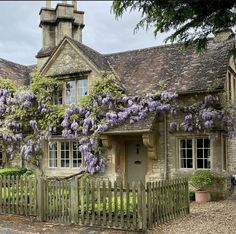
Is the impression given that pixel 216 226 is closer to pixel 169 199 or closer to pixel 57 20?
pixel 169 199

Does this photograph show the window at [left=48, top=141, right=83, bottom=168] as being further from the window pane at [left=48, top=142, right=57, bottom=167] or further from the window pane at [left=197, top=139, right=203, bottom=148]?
the window pane at [left=197, top=139, right=203, bottom=148]

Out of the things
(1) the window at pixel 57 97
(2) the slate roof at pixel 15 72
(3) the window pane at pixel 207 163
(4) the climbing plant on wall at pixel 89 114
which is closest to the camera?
(4) the climbing plant on wall at pixel 89 114

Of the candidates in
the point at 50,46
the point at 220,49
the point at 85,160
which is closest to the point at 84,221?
the point at 85,160

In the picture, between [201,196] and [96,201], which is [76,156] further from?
[96,201]

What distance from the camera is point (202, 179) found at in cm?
1539

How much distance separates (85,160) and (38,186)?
21.3 ft

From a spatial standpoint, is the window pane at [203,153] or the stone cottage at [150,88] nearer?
the window pane at [203,153]

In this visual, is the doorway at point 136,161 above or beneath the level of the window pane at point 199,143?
beneath

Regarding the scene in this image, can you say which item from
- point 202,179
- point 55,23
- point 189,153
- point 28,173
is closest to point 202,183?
point 202,179

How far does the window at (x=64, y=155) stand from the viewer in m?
18.9

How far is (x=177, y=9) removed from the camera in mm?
9445

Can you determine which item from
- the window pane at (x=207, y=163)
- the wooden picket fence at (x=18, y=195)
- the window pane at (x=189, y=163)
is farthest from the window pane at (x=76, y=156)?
the wooden picket fence at (x=18, y=195)

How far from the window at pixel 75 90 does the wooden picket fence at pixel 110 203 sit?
8.20 metres

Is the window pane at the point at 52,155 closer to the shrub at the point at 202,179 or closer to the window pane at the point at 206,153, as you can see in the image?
the shrub at the point at 202,179
